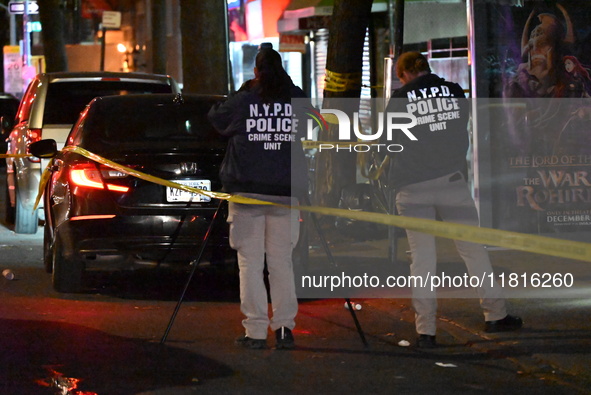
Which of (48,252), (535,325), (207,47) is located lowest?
(535,325)

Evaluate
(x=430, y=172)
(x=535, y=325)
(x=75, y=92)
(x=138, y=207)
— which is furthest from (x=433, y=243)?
(x=75, y=92)

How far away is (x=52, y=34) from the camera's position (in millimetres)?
29031

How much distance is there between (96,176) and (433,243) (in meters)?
2.74

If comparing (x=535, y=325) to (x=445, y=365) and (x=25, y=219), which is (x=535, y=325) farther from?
(x=25, y=219)

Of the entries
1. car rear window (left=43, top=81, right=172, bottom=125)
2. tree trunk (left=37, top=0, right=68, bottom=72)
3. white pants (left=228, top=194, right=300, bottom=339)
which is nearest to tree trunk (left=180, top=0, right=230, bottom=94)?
car rear window (left=43, top=81, right=172, bottom=125)

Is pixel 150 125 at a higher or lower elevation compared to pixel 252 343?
higher

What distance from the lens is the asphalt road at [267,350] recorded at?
599cm

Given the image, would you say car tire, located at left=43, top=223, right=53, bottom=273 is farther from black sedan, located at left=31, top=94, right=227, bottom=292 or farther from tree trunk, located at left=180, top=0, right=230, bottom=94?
tree trunk, located at left=180, top=0, right=230, bottom=94

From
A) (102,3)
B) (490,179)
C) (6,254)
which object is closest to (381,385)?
(490,179)

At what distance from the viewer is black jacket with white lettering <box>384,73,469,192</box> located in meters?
7.02

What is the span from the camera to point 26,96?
13297mm

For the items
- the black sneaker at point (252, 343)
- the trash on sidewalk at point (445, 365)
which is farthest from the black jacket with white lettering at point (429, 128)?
the black sneaker at point (252, 343)

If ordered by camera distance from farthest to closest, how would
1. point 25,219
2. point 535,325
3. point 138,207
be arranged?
point 25,219, point 138,207, point 535,325

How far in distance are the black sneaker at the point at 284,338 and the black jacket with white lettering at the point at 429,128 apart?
46.4 inches
